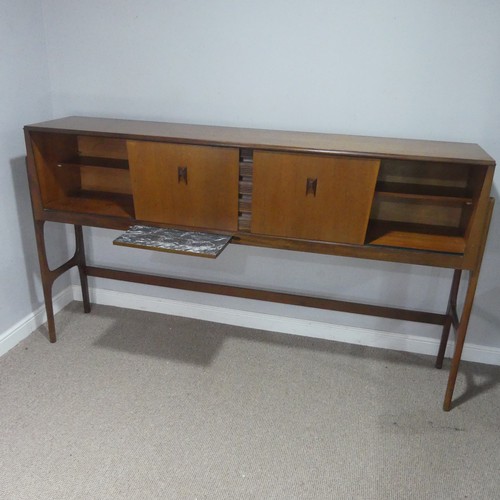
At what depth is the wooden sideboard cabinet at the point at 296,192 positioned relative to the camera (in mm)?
1657

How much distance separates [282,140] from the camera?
1782mm

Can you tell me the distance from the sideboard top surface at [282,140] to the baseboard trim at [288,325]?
38.7 inches

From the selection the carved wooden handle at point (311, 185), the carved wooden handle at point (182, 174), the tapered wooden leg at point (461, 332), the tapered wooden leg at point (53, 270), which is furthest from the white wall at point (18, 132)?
the tapered wooden leg at point (461, 332)

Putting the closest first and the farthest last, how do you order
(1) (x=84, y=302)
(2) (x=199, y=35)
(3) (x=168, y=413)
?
(3) (x=168, y=413) → (2) (x=199, y=35) → (1) (x=84, y=302)

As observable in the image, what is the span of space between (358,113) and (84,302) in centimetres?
175

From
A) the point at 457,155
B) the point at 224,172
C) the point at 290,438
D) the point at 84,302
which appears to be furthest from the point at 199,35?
the point at 290,438

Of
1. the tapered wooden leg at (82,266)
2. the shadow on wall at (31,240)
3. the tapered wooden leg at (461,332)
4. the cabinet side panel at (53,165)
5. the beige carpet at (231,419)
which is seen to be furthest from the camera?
the tapered wooden leg at (82,266)

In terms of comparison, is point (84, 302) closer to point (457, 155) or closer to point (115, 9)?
point (115, 9)

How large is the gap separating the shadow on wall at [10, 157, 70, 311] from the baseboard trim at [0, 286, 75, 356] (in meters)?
0.04

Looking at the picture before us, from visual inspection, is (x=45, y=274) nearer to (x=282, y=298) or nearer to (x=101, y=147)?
(x=101, y=147)

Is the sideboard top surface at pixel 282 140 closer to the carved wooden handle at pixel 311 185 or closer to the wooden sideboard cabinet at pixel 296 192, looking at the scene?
the wooden sideboard cabinet at pixel 296 192

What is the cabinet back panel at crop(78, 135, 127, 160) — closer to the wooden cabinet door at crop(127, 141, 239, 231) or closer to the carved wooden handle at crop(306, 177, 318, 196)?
the wooden cabinet door at crop(127, 141, 239, 231)

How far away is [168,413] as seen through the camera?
74.2 inches

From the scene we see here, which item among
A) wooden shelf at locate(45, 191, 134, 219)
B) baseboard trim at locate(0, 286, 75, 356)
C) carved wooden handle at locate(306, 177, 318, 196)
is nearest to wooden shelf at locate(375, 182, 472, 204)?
carved wooden handle at locate(306, 177, 318, 196)
